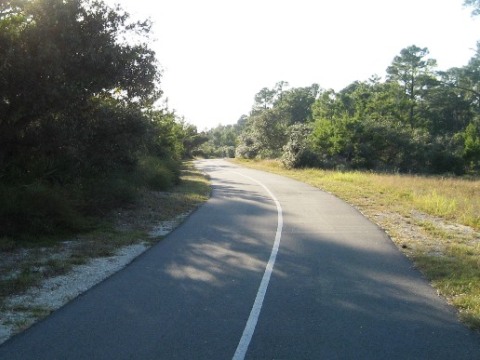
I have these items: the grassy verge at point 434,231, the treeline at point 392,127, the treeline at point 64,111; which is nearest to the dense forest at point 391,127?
the treeline at point 392,127

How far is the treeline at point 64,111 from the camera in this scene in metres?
11.3

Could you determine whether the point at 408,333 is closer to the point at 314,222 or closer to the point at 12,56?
the point at 314,222

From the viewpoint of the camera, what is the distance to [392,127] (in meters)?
50.9

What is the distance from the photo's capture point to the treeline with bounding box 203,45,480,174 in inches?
1896

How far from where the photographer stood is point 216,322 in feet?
19.2

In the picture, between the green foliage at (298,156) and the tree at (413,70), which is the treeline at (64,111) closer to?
the green foliage at (298,156)

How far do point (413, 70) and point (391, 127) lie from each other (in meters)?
36.7

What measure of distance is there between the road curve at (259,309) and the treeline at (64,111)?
11.0 ft

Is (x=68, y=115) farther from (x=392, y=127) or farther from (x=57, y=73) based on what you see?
(x=392, y=127)

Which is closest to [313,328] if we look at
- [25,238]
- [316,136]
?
[25,238]

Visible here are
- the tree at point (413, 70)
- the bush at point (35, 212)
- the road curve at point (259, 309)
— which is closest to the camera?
the road curve at point (259, 309)

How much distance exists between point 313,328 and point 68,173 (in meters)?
9.90

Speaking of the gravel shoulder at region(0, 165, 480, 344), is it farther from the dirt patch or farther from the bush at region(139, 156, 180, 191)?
the bush at region(139, 156, 180, 191)

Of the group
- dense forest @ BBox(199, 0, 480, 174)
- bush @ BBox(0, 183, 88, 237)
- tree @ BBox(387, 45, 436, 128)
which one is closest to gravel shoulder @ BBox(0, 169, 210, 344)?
bush @ BBox(0, 183, 88, 237)
